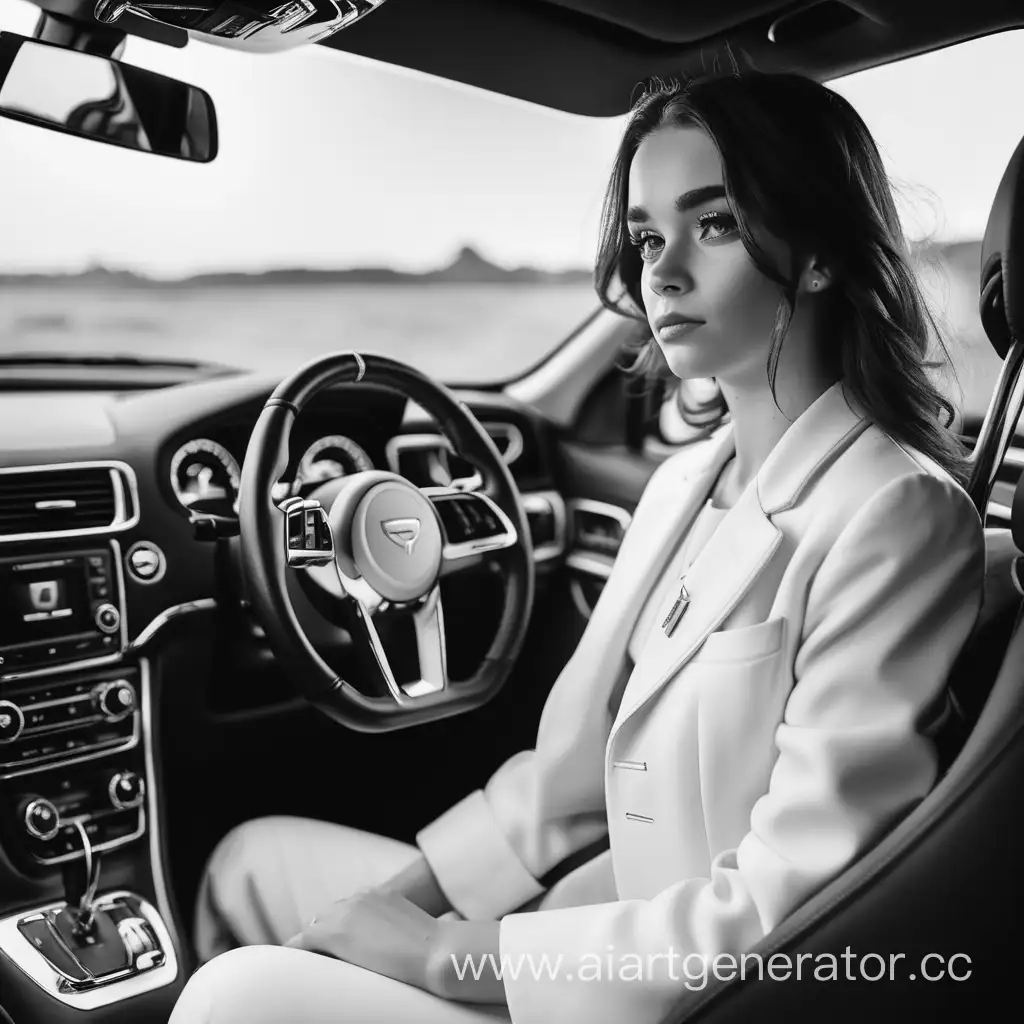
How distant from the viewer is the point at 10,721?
144cm

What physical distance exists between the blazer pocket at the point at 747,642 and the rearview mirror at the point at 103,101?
0.85 metres

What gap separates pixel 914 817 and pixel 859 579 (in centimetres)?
20

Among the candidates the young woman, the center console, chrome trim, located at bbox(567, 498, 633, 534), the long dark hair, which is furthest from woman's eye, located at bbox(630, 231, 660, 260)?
chrome trim, located at bbox(567, 498, 633, 534)

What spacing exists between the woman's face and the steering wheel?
583 millimetres

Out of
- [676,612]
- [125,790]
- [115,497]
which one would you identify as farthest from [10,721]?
[676,612]

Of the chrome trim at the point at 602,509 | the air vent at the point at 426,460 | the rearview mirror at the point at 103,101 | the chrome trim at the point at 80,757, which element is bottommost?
the chrome trim at the point at 80,757

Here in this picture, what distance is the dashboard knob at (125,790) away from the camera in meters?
1.58

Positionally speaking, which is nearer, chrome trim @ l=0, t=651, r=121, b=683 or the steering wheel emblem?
chrome trim @ l=0, t=651, r=121, b=683

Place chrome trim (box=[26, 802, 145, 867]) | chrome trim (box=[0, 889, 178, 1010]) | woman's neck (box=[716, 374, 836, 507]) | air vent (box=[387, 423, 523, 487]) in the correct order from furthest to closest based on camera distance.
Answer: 1. air vent (box=[387, 423, 523, 487])
2. chrome trim (box=[26, 802, 145, 867])
3. chrome trim (box=[0, 889, 178, 1010])
4. woman's neck (box=[716, 374, 836, 507])

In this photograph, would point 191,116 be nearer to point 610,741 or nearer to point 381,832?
point 610,741

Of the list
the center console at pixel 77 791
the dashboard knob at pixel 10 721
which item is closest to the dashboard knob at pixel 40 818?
the center console at pixel 77 791

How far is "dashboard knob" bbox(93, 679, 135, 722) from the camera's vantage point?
1.54 metres

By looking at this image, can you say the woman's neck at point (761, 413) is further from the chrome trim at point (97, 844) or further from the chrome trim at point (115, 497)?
the chrome trim at point (97, 844)

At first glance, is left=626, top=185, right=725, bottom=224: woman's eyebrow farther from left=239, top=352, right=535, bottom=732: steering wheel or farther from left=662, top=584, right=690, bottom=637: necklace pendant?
left=239, top=352, right=535, bottom=732: steering wheel
